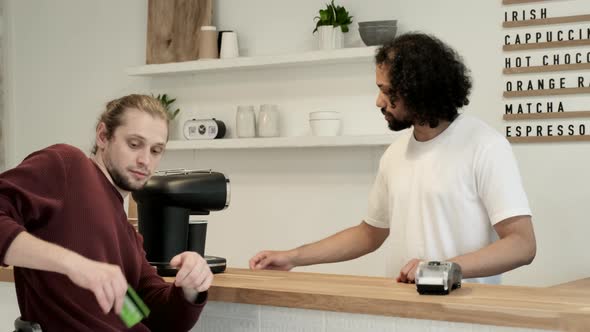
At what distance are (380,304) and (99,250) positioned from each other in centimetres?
61

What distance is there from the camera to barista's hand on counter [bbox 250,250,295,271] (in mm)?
2699

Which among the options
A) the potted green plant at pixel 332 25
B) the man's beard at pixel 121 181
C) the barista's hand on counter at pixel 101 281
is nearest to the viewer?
the barista's hand on counter at pixel 101 281

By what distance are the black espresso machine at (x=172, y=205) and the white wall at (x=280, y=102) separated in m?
1.88

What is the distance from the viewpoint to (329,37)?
414cm

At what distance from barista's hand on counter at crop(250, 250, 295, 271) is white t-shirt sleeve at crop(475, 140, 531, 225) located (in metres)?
0.65

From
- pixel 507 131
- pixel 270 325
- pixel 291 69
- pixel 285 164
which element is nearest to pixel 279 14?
pixel 291 69

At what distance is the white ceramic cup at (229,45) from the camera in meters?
4.45

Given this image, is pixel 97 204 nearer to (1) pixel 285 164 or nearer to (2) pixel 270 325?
(2) pixel 270 325

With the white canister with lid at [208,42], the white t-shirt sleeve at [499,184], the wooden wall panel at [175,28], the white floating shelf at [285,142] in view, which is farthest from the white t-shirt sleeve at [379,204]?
the wooden wall panel at [175,28]

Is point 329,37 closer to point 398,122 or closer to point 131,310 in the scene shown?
point 398,122

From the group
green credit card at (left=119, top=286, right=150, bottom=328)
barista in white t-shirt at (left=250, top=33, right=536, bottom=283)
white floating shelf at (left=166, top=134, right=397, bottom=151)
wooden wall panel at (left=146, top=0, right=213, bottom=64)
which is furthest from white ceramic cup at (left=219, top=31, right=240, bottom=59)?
green credit card at (left=119, top=286, right=150, bottom=328)

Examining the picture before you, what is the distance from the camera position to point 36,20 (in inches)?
210

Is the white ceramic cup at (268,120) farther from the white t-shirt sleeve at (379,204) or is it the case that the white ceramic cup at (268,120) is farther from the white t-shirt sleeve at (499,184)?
the white t-shirt sleeve at (499,184)

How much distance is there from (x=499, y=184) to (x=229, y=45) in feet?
7.49
